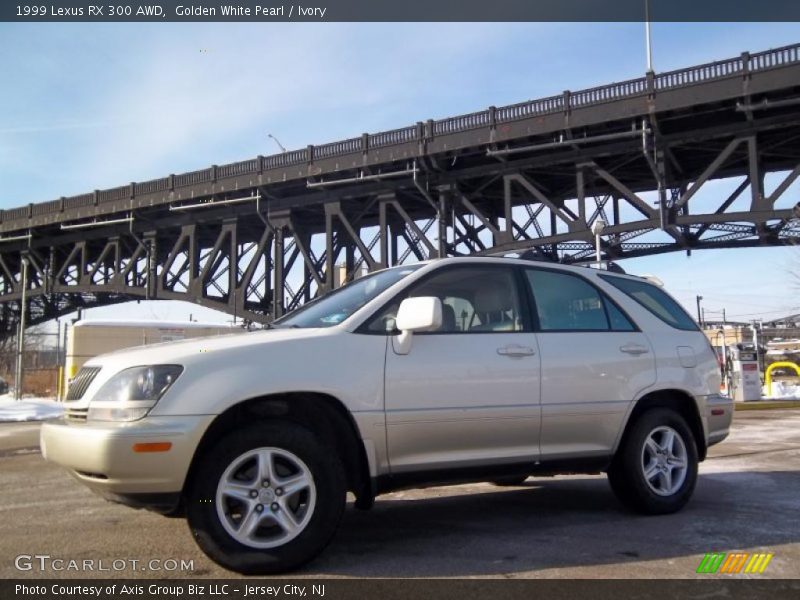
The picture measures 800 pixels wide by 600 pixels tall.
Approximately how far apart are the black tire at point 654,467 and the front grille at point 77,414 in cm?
376

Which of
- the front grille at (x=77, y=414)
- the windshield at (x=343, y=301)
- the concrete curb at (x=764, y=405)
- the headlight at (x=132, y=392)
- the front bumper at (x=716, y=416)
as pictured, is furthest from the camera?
the concrete curb at (x=764, y=405)

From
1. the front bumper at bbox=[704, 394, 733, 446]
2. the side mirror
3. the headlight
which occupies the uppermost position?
the side mirror

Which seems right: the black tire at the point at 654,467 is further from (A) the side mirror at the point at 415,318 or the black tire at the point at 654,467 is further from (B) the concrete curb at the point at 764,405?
(B) the concrete curb at the point at 764,405

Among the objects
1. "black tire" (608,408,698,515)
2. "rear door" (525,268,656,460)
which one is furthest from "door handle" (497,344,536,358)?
"black tire" (608,408,698,515)

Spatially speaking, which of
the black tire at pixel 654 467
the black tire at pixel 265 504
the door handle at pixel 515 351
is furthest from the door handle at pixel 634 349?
the black tire at pixel 265 504

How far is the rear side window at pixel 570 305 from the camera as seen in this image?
519cm

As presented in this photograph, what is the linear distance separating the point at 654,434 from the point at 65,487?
574cm

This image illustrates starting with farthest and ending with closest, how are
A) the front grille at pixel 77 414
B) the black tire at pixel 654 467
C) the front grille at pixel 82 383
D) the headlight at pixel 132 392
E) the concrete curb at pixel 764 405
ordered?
the concrete curb at pixel 764 405 < the black tire at pixel 654 467 < the front grille at pixel 82 383 < the front grille at pixel 77 414 < the headlight at pixel 132 392

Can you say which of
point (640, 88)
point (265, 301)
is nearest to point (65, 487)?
point (640, 88)

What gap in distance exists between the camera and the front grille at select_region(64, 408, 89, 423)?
3977mm

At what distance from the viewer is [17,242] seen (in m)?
43.5

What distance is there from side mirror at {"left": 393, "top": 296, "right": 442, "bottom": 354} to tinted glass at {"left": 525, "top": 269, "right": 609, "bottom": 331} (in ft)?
3.73

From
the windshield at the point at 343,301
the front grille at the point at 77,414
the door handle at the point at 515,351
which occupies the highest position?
the windshield at the point at 343,301

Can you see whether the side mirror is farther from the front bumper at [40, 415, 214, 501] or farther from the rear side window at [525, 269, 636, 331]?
the front bumper at [40, 415, 214, 501]
